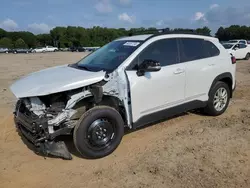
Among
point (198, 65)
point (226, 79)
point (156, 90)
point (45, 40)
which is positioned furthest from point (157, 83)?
point (45, 40)

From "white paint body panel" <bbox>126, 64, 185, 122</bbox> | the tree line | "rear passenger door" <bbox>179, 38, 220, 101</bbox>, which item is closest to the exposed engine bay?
"white paint body panel" <bbox>126, 64, 185, 122</bbox>

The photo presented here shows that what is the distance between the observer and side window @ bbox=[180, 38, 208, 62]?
564 cm

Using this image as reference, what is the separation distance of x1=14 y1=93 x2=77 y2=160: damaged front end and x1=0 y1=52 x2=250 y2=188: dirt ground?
305 millimetres

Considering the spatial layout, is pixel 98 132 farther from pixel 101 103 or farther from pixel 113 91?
pixel 113 91

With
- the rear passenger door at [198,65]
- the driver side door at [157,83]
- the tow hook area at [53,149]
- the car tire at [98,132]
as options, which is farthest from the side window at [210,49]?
the tow hook area at [53,149]

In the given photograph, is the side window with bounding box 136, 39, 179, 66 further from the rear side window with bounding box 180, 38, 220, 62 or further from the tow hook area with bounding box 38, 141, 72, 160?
the tow hook area with bounding box 38, 141, 72, 160

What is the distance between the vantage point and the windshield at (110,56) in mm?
4973

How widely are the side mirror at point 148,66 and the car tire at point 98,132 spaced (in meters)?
0.82

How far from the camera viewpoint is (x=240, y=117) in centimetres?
650

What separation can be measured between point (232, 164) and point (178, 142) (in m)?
1.11

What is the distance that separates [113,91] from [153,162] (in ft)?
4.20

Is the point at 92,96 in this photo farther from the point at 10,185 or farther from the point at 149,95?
the point at 10,185

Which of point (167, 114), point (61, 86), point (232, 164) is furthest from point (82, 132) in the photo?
point (232, 164)

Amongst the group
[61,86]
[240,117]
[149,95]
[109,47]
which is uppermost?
[109,47]
